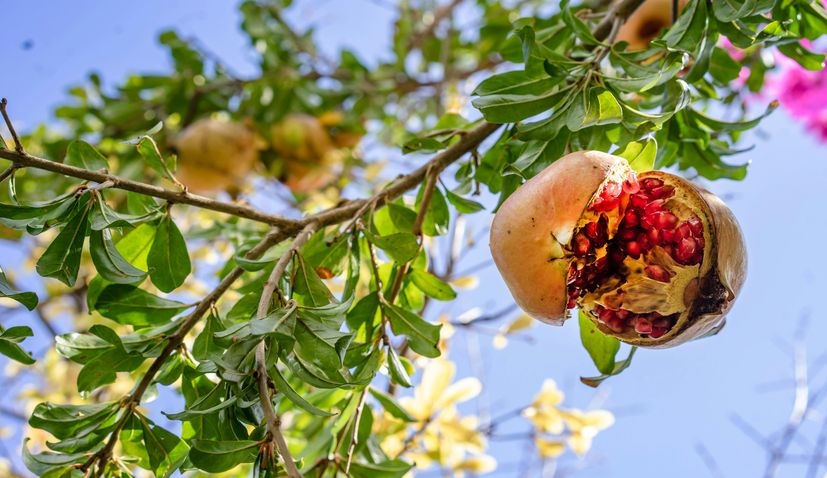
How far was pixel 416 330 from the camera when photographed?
0.93m

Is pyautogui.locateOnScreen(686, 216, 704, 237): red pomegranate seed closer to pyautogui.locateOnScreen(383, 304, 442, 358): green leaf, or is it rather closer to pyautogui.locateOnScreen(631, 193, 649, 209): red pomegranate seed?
pyautogui.locateOnScreen(631, 193, 649, 209): red pomegranate seed

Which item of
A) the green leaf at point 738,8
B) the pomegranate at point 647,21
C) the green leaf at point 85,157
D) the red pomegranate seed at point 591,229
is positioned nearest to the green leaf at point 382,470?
the red pomegranate seed at point 591,229

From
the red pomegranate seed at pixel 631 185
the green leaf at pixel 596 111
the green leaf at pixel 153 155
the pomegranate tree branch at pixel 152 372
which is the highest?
the green leaf at pixel 153 155

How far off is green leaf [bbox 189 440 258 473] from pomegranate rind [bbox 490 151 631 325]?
0.30 metres

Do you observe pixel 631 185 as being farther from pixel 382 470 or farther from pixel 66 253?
pixel 66 253

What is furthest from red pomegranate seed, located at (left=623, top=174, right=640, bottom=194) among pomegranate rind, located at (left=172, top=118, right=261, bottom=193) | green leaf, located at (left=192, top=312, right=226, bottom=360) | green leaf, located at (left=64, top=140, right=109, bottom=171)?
pomegranate rind, located at (left=172, top=118, right=261, bottom=193)

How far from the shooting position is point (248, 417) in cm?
74

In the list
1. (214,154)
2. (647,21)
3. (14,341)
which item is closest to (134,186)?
(14,341)

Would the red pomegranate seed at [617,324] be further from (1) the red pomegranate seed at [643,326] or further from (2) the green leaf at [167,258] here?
(2) the green leaf at [167,258]

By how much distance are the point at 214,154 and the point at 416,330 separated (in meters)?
1.27

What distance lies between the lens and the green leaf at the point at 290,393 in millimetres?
679

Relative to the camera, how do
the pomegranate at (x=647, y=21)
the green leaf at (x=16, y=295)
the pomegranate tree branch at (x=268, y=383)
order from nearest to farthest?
the pomegranate tree branch at (x=268, y=383), the green leaf at (x=16, y=295), the pomegranate at (x=647, y=21)

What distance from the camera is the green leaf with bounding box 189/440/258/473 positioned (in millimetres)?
693

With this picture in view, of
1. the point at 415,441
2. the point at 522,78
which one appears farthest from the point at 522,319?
the point at 522,78
